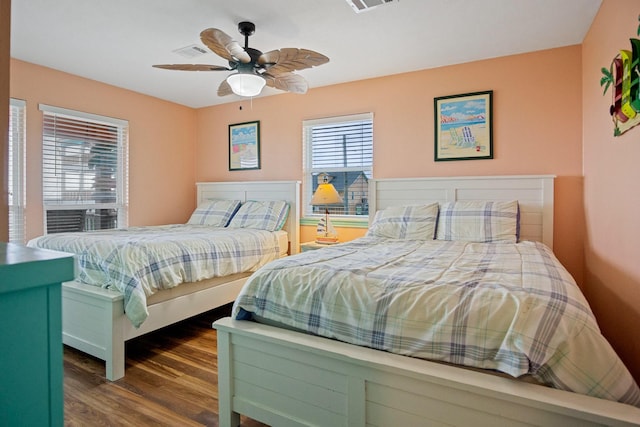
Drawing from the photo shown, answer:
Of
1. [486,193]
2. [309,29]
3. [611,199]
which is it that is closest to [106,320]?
[309,29]

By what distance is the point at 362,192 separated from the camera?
3.80 meters

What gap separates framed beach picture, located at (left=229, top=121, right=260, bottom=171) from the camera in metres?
4.44

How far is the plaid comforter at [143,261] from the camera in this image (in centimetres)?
223

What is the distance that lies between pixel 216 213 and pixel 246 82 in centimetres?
202

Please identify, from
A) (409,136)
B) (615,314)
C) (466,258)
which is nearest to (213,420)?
(466,258)

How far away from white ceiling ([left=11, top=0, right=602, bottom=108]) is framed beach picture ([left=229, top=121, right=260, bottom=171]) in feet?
4.05

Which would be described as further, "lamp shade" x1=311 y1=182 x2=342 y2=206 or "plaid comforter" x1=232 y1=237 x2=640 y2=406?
"lamp shade" x1=311 y1=182 x2=342 y2=206

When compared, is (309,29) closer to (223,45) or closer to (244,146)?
(223,45)

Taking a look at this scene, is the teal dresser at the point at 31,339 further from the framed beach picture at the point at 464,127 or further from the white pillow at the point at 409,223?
the framed beach picture at the point at 464,127

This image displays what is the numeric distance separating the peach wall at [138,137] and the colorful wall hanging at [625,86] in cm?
439

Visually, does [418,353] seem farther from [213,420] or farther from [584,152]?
[584,152]

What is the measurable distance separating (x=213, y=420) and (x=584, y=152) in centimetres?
320

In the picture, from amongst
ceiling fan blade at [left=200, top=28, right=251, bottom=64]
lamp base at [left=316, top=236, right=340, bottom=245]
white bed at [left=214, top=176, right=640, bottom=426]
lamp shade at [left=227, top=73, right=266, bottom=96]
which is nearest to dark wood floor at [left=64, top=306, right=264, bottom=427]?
white bed at [left=214, top=176, right=640, bottom=426]

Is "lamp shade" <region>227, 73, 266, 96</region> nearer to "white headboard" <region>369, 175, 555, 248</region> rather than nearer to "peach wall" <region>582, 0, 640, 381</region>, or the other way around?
"white headboard" <region>369, 175, 555, 248</region>
